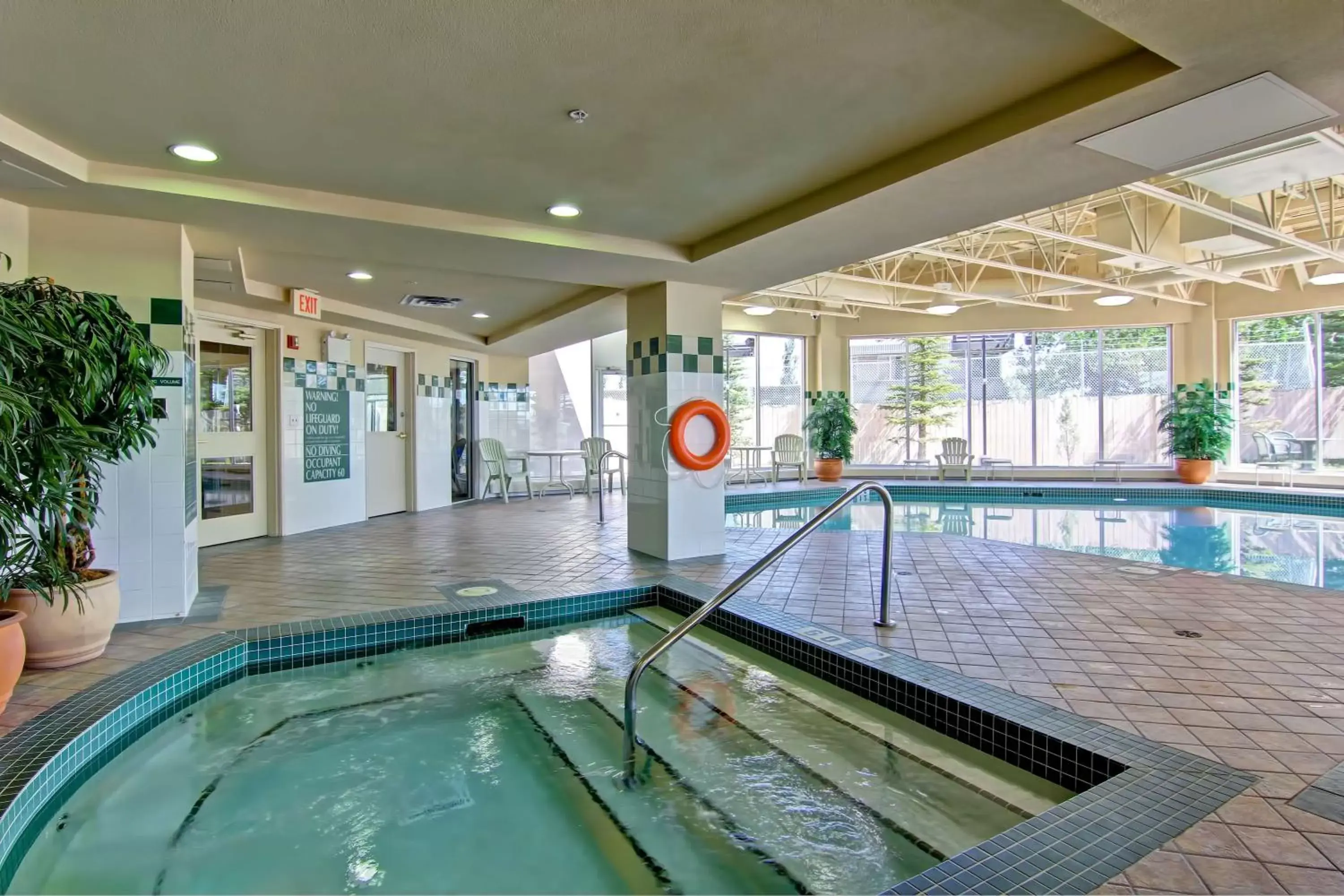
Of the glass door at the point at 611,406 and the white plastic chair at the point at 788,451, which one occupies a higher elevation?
the glass door at the point at 611,406

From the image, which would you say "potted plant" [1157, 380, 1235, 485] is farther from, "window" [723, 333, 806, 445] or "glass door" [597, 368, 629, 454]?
"glass door" [597, 368, 629, 454]

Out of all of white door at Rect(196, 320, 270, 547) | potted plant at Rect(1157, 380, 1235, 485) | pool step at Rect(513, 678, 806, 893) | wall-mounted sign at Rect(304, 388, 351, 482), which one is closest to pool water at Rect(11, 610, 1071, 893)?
pool step at Rect(513, 678, 806, 893)

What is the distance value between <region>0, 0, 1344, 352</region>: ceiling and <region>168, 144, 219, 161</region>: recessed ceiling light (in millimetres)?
60

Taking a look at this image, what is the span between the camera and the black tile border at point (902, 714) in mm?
1550

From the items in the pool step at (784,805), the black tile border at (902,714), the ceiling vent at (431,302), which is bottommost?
the pool step at (784,805)

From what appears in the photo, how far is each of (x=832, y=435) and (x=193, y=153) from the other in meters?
9.18

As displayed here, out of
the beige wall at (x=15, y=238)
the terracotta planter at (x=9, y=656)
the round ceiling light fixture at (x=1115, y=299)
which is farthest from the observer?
the round ceiling light fixture at (x=1115, y=299)

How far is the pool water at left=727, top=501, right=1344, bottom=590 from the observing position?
5.07 metres

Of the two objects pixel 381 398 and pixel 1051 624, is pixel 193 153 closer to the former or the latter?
pixel 1051 624

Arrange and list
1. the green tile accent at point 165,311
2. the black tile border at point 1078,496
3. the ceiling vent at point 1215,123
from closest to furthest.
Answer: the ceiling vent at point 1215,123 → the green tile accent at point 165,311 → the black tile border at point 1078,496

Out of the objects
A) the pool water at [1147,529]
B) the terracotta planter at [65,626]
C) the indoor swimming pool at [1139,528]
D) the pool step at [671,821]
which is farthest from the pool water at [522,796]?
the indoor swimming pool at [1139,528]

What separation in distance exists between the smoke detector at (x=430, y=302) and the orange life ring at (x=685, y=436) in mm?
2751

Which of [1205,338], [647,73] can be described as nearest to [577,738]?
[647,73]

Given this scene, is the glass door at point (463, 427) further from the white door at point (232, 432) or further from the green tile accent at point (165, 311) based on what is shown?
the green tile accent at point (165, 311)
